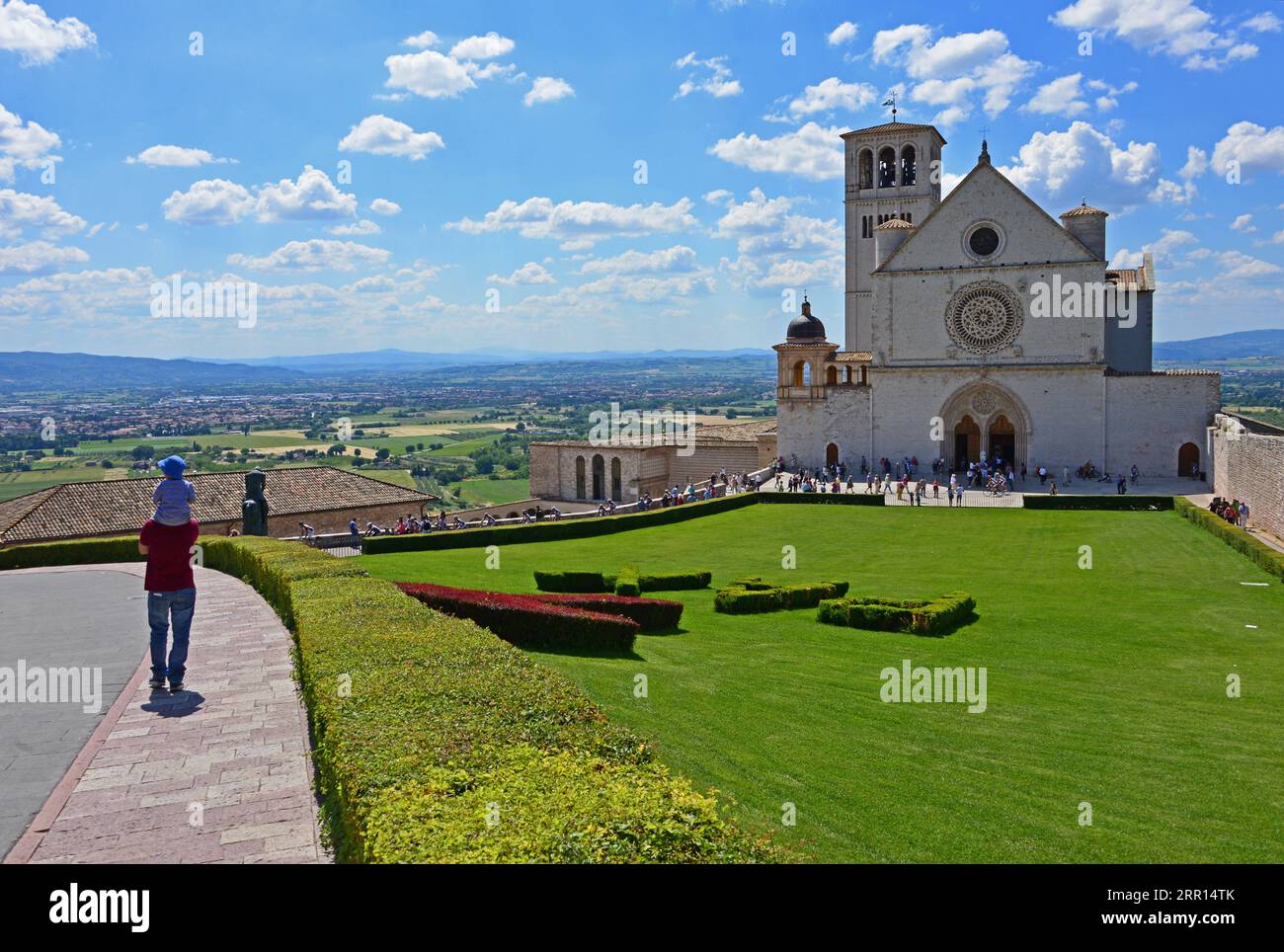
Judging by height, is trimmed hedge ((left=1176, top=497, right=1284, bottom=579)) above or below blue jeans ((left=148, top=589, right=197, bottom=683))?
below

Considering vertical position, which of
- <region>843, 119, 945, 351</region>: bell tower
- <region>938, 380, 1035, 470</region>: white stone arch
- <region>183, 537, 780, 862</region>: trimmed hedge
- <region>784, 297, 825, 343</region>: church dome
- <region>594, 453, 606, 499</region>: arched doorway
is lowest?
<region>594, 453, 606, 499</region>: arched doorway

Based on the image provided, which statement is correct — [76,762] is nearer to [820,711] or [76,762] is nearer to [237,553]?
[820,711]

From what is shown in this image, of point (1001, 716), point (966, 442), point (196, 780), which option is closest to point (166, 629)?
point (196, 780)

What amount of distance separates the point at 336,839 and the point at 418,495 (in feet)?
114

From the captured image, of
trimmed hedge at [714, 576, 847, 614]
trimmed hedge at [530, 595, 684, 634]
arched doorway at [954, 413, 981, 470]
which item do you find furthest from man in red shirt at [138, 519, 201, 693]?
arched doorway at [954, 413, 981, 470]

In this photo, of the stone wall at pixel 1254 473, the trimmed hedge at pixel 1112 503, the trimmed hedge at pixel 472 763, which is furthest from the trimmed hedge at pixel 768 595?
the trimmed hedge at pixel 1112 503

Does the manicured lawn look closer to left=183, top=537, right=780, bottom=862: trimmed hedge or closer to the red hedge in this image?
the red hedge

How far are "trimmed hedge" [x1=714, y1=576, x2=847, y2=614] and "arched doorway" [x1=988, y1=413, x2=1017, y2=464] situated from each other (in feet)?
104

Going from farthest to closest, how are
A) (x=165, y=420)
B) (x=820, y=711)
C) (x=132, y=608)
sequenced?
(x=165, y=420) < (x=132, y=608) < (x=820, y=711)

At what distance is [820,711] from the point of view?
35.3 ft

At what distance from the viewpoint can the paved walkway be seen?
5.85m

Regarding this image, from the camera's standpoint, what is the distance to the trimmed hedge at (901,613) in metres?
16.6
